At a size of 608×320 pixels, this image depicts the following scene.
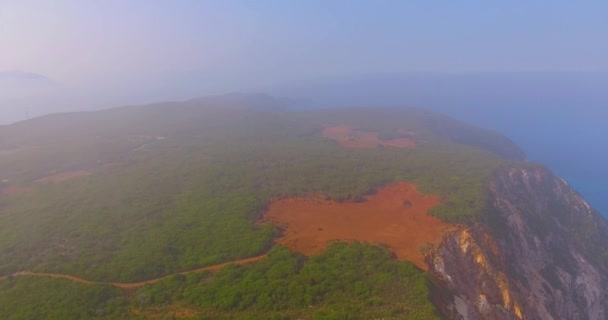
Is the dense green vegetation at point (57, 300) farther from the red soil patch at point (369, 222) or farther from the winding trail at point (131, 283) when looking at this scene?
the red soil patch at point (369, 222)

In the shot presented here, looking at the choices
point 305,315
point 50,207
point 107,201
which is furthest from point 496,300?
point 50,207

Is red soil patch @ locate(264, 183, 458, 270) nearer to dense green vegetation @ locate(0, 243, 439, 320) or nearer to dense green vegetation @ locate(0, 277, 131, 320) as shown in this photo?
dense green vegetation @ locate(0, 243, 439, 320)

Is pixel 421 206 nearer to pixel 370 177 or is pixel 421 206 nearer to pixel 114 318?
pixel 370 177

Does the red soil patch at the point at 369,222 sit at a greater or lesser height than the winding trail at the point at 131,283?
lesser

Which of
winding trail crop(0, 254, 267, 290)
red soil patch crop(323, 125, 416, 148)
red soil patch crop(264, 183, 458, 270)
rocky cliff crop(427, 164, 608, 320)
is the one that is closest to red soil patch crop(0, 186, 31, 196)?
winding trail crop(0, 254, 267, 290)

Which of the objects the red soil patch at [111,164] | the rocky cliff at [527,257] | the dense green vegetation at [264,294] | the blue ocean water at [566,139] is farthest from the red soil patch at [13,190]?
the blue ocean water at [566,139]
